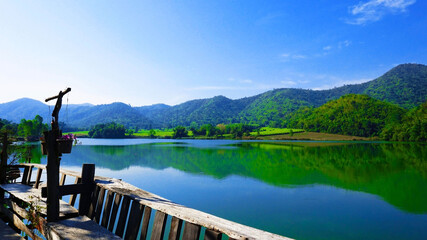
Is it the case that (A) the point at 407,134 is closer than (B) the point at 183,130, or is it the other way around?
(A) the point at 407,134

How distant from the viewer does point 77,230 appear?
3.92 m

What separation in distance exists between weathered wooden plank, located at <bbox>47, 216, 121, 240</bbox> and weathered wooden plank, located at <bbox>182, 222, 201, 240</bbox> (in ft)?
3.98

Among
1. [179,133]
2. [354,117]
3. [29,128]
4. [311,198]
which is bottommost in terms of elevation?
[29,128]

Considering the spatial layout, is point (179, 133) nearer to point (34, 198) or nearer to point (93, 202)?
point (34, 198)

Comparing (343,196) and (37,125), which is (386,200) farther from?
(37,125)

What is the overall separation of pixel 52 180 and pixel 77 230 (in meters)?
1.05

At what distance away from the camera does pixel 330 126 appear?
127 m

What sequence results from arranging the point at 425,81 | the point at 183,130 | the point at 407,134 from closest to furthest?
the point at 407,134 < the point at 183,130 < the point at 425,81

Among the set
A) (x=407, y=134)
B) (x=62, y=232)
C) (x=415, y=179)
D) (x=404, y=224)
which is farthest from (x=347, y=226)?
(x=407, y=134)

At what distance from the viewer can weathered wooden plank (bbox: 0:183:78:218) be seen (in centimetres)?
464

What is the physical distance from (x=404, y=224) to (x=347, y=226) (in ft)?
9.42

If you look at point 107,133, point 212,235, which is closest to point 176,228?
point 212,235

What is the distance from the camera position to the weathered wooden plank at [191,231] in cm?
297

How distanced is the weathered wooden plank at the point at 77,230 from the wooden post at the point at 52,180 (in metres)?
0.18
